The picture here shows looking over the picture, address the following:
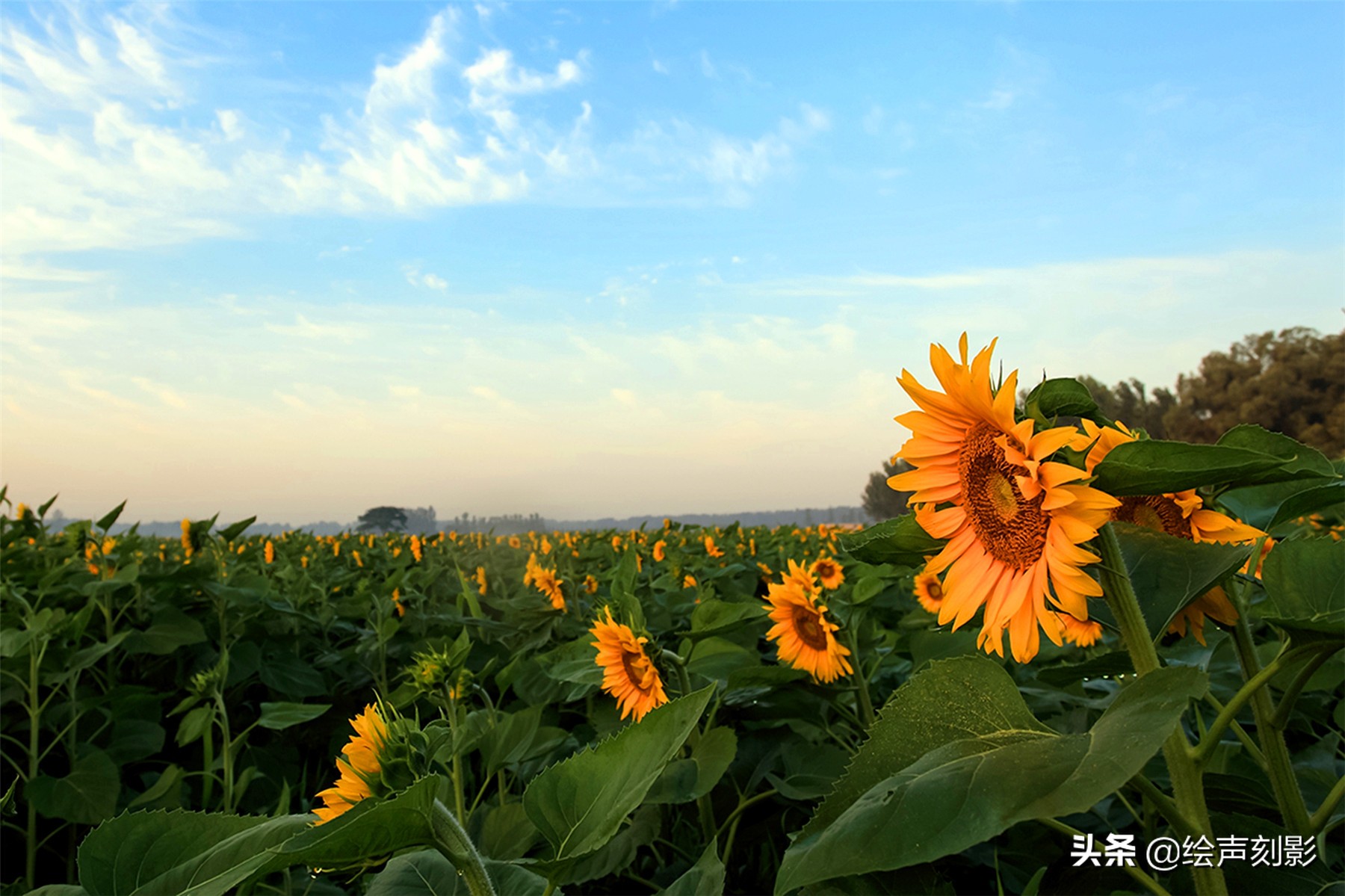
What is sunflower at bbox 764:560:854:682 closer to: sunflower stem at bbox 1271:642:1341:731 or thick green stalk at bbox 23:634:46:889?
sunflower stem at bbox 1271:642:1341:731

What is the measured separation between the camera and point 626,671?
6.98ft

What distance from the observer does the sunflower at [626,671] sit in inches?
80.4

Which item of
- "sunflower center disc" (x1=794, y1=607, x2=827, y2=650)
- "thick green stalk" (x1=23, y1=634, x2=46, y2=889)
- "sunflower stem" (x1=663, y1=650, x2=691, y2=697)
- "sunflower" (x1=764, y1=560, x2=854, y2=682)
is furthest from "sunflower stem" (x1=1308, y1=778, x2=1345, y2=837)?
"thick green stalk" (x1=23, y1=634, x2=46, y2=889)

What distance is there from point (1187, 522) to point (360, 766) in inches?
50.8

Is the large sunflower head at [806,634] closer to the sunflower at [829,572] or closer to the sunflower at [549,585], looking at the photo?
the sunflower at [829,572]

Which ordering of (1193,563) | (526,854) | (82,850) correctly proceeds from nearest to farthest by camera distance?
1. (82,850)
2. (1193,563)
3. (526,854)

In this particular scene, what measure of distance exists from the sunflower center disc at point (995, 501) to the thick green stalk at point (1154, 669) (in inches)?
4.2

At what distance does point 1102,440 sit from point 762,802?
4.38 feet

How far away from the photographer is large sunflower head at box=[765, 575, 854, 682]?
2312 millimetres

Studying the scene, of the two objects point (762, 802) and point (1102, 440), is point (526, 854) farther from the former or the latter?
point (1102, 440)

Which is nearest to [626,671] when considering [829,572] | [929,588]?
[829,572]

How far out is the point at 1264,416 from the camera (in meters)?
34.4

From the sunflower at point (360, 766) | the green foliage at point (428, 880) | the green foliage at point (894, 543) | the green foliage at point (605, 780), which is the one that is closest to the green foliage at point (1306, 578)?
the green foliage at point (894, 543)

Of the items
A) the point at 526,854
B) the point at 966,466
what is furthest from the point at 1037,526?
the point at 526,854
